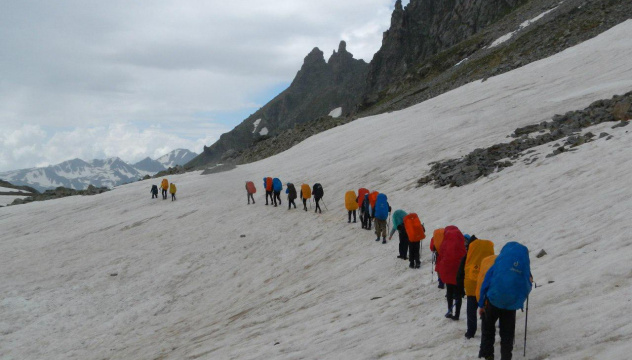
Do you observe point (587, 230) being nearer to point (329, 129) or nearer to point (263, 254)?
point (263, 254)

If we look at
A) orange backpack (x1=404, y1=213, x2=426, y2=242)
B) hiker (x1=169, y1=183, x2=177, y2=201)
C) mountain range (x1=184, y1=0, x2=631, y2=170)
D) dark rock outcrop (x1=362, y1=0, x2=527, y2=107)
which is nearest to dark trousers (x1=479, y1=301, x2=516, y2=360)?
orange backpack (x1=404, y1=213, x2=426, y2=242)

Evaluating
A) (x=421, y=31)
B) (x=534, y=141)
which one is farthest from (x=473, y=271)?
(x=421, y=31)

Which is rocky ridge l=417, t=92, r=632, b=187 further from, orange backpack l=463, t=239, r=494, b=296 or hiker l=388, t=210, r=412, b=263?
orange backpack l=463, t=239, r=494, b=296

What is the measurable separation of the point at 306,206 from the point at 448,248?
57.3 feet

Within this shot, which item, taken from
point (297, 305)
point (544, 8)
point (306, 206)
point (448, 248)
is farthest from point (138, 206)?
point (544, 8)

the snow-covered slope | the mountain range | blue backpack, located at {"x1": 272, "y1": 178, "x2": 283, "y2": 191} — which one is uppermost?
the mountain range

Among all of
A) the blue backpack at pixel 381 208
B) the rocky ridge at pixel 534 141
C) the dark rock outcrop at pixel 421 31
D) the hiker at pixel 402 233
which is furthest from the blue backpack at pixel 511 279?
the dark rock outcrop at pixel 421 31

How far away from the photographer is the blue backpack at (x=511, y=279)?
6.14 m

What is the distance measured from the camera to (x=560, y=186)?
553 inches

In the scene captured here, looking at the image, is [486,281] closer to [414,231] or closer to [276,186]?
[414,231]

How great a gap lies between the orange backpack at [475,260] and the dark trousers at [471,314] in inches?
4.8

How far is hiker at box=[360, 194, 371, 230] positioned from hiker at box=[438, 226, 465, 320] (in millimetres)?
8923

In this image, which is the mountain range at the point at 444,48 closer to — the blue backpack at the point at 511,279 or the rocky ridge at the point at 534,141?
the rocky ridge at the point at 534,141

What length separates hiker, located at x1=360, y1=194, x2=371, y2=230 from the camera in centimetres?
1805
